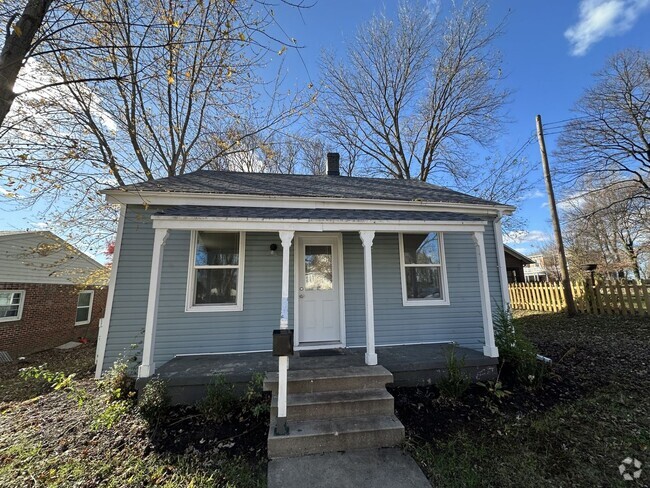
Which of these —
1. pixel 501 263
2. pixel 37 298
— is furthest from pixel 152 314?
pixel 37 298

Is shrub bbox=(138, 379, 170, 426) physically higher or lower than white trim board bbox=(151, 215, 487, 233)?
lower

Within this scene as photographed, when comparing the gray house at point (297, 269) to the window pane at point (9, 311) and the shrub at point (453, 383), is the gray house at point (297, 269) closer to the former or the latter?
the shrub at point (453, 383)

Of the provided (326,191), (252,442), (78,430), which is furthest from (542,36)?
(78,430)

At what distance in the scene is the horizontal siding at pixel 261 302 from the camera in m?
5.10

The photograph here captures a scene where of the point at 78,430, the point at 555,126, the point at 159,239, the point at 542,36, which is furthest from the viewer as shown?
the point at 555,126

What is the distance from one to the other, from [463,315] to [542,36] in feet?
32.6

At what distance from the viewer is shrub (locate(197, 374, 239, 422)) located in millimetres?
3588

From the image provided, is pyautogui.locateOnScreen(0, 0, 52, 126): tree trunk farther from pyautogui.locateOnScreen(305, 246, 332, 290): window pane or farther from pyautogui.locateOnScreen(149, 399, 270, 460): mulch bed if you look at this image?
pyautogui.locateOnScreen(305, 246, 332, 290): window pane

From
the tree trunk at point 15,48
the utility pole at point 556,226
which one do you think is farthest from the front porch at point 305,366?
the utility pole at point 556,226

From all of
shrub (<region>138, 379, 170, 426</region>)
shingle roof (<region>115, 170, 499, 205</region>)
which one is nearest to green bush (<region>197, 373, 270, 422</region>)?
shrub (<region>138, 379, 170, 426</region>)

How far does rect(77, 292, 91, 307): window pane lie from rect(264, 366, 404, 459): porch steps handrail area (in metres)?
16.5

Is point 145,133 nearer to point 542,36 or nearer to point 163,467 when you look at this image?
point 163,467

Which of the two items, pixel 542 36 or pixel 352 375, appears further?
pixel 542 36

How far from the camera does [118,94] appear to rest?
923 centimetres
